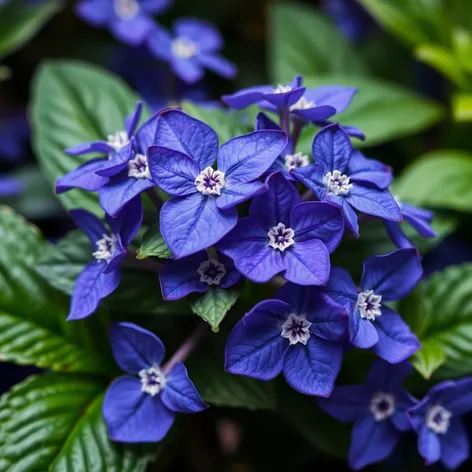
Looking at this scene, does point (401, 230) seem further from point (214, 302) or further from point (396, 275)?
point (214, 302)

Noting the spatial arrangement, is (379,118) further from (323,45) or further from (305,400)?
(305,400)

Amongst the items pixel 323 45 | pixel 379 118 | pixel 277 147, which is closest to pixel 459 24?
pixel 323 45

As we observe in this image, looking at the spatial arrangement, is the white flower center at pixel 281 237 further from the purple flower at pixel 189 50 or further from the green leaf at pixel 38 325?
the purple flower at pixel 189 50

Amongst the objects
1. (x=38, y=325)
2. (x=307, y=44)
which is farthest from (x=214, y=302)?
(x=307, y=44)

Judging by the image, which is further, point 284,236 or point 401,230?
point 401,230

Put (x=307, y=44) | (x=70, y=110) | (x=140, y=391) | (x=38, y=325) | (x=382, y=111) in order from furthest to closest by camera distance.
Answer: (x=307, y=44), (x=382, y=111), (x=70, y=110), (x=38, y=325), (x=140, y=391)

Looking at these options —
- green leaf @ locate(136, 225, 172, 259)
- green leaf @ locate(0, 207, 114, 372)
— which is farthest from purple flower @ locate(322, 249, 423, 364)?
green leaf @ locate(0, 207, 114, 372)

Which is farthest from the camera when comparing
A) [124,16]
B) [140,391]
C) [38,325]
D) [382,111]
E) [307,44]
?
[307,44]
